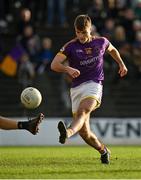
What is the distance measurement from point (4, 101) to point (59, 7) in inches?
154

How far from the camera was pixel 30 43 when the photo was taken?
2525cm

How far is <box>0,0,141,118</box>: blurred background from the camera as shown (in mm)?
24750

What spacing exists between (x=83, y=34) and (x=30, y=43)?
12.0 metres

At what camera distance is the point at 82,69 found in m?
13.6

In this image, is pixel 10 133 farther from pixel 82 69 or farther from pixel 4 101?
Result: pixel 82 69

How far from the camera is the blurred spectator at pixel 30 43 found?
25094 mm

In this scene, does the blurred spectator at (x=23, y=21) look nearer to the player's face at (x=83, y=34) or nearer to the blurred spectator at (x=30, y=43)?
the blurred spectator at (x=30, y=43)

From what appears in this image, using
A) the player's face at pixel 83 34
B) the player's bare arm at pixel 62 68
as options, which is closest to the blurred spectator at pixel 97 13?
the player's face at pixel 83 34

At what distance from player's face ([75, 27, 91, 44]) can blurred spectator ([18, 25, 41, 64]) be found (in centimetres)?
1155

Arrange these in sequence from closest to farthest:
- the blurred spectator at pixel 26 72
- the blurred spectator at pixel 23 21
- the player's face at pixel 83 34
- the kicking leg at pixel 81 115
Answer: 1. the kicking leg at pixel 81 115
2. the player's face at pixel 83 34
3. the blurred spectator at pixel 26 72
4. the blurred spectator at pixel 23 21

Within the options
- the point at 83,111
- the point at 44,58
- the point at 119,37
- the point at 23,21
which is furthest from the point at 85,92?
the point at 23,21

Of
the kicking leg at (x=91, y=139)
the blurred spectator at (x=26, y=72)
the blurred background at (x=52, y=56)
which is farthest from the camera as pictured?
the blurred background at (x=52, y=56)

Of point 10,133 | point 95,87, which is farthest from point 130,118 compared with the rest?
point 95,87

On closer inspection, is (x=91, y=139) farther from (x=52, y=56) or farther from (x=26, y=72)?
(x=52, y=56)
